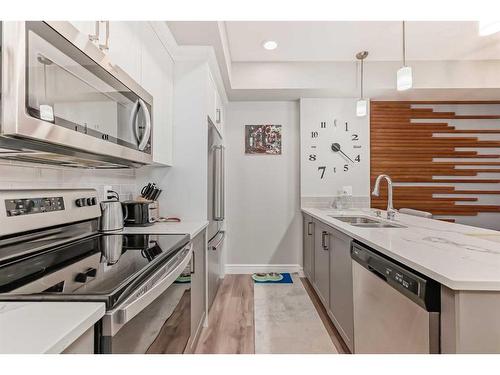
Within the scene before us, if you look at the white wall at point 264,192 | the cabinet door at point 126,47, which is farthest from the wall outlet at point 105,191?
the white wall at point 264,192

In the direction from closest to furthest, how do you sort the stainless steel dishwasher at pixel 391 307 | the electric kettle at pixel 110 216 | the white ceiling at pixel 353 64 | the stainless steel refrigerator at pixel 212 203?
the stainless steel dishwasher at pixel 391 307
the electric kettle at pixel 110 216
the stainless steel refrigerator at pixel 212 203
the white ceiling at pixel 353 64

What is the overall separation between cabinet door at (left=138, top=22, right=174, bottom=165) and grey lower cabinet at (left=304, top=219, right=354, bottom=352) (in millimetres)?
1423

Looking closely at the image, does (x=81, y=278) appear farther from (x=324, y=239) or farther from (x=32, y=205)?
(x=324, y=239)

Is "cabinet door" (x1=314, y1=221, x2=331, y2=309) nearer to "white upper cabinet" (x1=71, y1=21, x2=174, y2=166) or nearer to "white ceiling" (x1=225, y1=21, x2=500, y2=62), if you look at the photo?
"white upper cabinet" (x1=71, y1=21, x2=174, y2=166)

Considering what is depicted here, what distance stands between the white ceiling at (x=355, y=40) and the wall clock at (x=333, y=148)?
62cm

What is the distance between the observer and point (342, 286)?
1.89 m

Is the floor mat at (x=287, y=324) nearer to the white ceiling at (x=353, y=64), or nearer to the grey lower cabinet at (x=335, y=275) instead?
the grey lower cabinet at (x=335, y=275)

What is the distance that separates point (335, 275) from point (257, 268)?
1754 mm

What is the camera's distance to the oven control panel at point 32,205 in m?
1.05

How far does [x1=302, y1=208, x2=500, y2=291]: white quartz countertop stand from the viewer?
82 centimetres

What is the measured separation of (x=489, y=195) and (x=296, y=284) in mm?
2799
